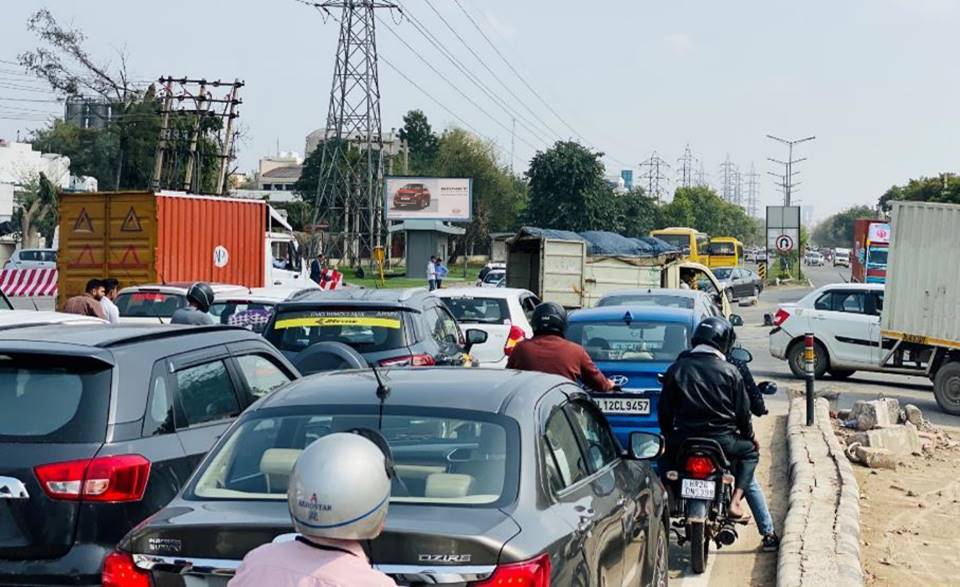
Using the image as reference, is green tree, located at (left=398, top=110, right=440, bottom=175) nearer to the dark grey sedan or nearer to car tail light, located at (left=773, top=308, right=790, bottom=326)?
car tail light, located at (left=773, top=308, right=790, bottom=326)

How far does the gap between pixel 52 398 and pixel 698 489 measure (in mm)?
4060

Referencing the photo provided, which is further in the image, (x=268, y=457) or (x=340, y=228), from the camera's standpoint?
(x=340, y=228)

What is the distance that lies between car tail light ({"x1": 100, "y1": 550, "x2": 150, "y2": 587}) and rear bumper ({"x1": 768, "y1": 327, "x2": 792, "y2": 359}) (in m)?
19.5

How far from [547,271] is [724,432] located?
71.3ft

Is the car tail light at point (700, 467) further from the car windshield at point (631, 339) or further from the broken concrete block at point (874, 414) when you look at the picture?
the broken concrete block at point (874, 414)

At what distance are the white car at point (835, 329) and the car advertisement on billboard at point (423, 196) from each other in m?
53.8

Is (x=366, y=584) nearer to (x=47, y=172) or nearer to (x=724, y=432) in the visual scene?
(x=724, y=432)

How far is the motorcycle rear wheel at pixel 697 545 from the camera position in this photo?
843 centimetres

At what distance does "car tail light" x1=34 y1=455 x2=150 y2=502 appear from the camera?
5824mm

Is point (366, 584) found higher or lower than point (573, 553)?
higher

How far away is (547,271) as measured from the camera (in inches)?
1190

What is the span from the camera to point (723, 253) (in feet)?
235

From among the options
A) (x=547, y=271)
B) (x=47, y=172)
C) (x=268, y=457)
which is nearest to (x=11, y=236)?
(x=47, y=172)

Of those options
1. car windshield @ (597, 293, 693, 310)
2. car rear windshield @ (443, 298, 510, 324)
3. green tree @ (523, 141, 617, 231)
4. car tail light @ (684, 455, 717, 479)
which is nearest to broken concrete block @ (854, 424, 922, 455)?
car windshield @ (597, 293, 693, 310)
